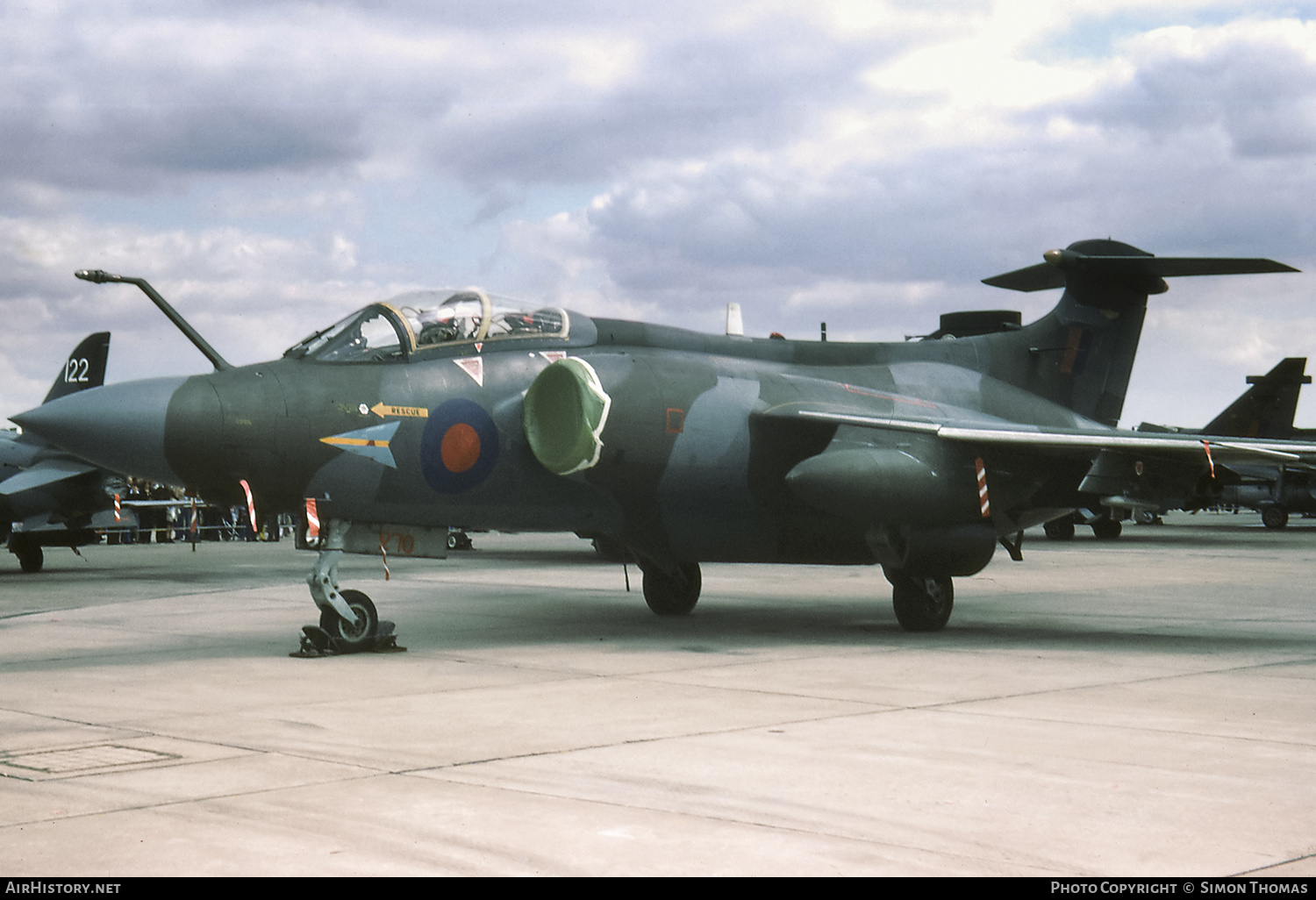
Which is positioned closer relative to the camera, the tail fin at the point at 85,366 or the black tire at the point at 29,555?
the black tire at the point at 29,555

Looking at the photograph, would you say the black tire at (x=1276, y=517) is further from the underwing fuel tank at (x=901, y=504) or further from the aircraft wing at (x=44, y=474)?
the aircraft wing at (x=44, y=474)

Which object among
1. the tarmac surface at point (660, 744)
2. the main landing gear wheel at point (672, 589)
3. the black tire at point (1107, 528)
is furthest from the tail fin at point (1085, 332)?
the black tire at point (1107, 528)

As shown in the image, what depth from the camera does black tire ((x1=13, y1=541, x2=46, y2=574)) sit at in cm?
2175

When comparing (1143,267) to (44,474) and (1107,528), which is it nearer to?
(44,474)

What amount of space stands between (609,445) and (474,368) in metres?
1.27

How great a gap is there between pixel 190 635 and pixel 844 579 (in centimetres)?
1027

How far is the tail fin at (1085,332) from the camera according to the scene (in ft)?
48.5

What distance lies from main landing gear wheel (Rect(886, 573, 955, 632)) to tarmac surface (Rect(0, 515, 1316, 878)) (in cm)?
19

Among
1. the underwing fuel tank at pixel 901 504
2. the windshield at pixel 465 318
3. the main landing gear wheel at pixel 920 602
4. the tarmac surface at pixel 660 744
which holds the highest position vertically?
the windshield at pixel 465 318

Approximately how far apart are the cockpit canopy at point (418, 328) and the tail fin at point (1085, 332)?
6257 mm

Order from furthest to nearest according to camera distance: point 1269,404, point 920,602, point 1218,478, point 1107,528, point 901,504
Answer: point 1107,528 < point 1269,404 < point 920,602 < point 1218,478 < point 901,504

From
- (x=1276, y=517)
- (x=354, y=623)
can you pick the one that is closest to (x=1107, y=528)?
(x=1276, y=517)

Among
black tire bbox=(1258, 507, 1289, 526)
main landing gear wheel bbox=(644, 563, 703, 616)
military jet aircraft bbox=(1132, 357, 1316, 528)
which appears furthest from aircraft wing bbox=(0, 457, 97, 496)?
black tire bbox=(1258, 507, 1289, 526)

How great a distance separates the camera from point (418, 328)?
10.6 meters
